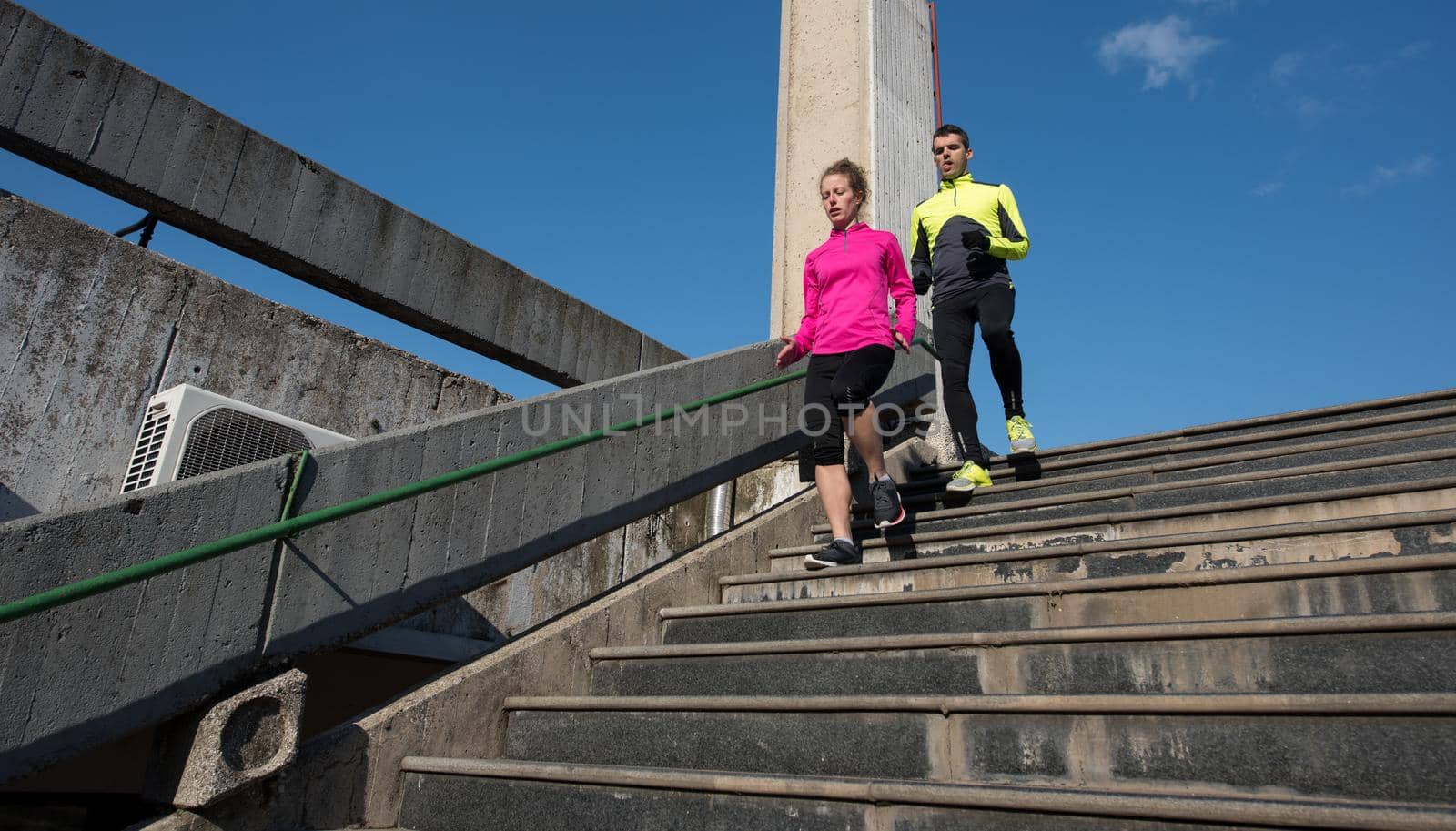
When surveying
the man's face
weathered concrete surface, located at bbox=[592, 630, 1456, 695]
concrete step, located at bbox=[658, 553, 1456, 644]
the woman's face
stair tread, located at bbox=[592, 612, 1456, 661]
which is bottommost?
weathered concrete surface, located at bbox=[592, 630, 1456, 695]

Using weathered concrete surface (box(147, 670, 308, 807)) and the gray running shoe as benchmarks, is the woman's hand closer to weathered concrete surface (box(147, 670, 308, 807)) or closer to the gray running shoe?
the gray running shoe

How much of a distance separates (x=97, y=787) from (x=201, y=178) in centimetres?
272

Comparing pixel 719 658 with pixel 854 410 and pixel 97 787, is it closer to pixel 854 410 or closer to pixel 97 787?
pixel 854 410

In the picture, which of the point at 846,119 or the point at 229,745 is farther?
the point at 846,119

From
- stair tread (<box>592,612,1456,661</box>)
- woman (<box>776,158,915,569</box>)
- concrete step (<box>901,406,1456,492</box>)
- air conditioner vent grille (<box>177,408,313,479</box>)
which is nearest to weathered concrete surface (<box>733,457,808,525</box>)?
concrete step (<box>901,406,1456,492</box>)

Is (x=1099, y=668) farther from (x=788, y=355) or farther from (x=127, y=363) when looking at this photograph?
(x=127, y=363)

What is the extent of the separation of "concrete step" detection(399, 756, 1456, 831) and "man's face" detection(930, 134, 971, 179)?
3444mm

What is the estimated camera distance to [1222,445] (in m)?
4.31

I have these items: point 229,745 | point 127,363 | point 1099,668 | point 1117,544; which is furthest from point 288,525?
point 1117,544

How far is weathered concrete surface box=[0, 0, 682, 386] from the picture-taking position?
12.6ft

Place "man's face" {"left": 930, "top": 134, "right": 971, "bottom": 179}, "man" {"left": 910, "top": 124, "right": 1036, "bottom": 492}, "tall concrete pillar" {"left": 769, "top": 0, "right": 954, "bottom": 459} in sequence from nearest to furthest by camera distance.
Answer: "man" {"left": 910, "top": 124, "right": 1036, "bottom": 492} → "man's face" {"left": 930, "top": 134, "right": 971, "bottom": 179} → "tall concrete pillar" {"left": 769, "top": 0, "right": 954, "bottom": 459}

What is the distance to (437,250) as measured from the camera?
5.35 metres

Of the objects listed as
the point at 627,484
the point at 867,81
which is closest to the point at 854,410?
the point at 627,484

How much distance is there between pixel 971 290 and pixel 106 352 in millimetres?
3876
